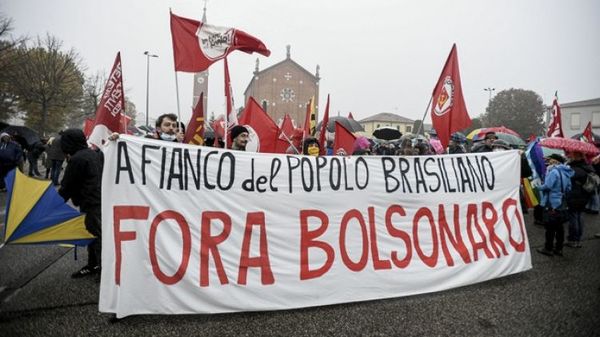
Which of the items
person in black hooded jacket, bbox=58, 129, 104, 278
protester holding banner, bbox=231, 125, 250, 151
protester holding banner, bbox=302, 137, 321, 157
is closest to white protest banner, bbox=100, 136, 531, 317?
person in black hooded jacket, bbox=58, 129, 104, 278

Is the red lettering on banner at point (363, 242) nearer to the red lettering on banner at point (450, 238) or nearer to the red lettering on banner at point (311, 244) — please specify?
the red lettering on banner at point (311, 244)

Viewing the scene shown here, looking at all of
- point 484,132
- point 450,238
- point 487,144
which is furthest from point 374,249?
point 484,132

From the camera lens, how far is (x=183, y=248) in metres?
2.78

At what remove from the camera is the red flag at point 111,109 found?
3941mm

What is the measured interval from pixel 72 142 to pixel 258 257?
2.63 metres

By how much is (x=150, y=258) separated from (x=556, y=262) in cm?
542

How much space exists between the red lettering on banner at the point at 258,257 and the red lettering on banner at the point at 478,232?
238cm

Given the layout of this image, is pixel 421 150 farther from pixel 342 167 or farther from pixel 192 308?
pixel 192 308

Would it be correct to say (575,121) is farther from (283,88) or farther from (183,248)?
(183,248)

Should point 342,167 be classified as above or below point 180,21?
below

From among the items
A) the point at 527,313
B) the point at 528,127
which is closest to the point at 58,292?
the point at 527,313

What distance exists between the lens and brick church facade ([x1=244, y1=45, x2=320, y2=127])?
58656 millimetres

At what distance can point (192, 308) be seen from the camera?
2713 mm

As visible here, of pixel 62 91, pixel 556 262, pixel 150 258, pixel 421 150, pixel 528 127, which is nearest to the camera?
pixel 150 258
